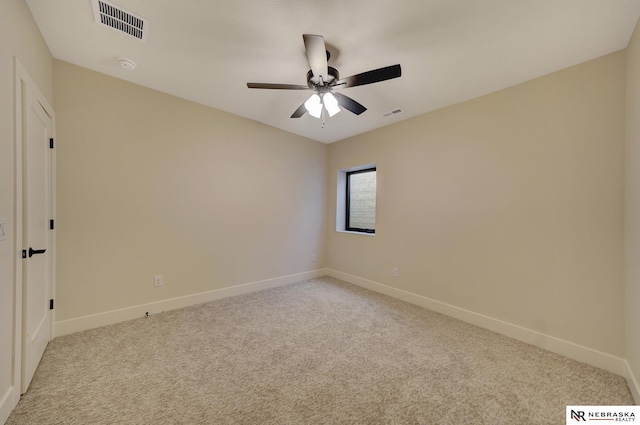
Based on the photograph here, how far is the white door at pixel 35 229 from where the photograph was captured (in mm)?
1662

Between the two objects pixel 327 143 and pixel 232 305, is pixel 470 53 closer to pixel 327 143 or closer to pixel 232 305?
pixel 327 143

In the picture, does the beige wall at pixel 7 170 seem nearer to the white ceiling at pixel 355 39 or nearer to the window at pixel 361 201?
the white ceiling at pixel 355 39

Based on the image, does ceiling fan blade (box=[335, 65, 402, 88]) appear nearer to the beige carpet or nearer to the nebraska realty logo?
the beige carpet

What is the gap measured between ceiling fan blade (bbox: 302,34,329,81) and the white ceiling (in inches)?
8.8

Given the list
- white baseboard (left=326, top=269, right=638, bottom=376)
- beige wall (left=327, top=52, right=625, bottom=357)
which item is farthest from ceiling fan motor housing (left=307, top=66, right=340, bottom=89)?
white baseboard (left=326, top=269, right=638, bottom=376)

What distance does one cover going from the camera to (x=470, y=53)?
80.2 inches

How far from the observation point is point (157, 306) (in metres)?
2.90

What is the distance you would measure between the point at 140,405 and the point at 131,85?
2932 millimetres

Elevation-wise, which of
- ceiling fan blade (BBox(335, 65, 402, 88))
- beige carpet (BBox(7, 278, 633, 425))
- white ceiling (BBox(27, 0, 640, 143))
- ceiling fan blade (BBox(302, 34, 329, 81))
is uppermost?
white ceiling (BBox(27, 0, 640, 143))

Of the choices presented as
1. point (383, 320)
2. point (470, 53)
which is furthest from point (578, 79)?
point (383, 320)

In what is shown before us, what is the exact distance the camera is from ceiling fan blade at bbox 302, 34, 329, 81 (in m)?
1.62

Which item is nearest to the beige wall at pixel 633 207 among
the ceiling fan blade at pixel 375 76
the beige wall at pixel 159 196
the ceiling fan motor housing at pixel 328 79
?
the ceiling fan blade at pixel 375 76

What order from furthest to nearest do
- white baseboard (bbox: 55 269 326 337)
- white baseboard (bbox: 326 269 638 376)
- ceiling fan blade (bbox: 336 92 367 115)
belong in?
white baseboard (bbox: 55 269 326 337), ceiling fan blade (bbox: 336 92 367 115), white baseboard (bbox: 326 269 638 376)

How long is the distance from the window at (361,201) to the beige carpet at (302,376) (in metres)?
1.86
